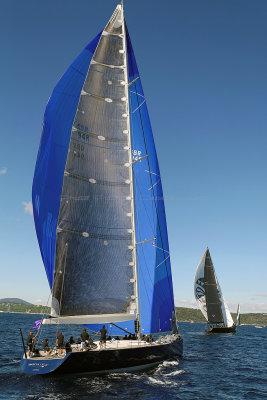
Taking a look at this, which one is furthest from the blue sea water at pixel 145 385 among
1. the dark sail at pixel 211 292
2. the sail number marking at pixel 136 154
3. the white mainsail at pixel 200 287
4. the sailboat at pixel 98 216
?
the dark sail at pixel 211 292

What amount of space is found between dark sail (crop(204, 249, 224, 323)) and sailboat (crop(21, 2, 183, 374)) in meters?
35.2

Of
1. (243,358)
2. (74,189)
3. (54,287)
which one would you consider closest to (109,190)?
(74,189)

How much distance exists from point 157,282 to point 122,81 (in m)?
13.6

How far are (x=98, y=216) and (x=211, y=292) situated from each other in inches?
1681

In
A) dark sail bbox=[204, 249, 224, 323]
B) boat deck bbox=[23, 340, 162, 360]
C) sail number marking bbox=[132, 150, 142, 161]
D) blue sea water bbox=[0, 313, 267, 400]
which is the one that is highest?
sail number marking bbox=[132, 150, 142, 161]

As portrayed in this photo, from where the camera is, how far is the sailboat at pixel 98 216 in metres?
19.0

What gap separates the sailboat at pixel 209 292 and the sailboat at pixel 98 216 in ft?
115

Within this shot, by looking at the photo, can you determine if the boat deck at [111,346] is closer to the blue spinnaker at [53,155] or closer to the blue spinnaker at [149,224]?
the blue spinnaker at [149,224]

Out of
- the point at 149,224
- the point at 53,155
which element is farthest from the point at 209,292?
the point at 53,155

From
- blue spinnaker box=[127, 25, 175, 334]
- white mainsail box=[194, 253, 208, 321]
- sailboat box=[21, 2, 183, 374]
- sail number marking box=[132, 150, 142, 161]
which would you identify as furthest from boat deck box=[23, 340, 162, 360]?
white mainsail box=[194, 253, 208, 321]

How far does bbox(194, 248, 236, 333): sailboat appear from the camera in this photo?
57.7 metres

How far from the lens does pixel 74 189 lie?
20.0m

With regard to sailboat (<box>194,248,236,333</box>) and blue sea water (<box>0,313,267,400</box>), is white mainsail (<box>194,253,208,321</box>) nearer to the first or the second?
sailboat (<box>194,248,236,333</box>)

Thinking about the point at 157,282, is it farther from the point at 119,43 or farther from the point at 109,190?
the point at 119,43
